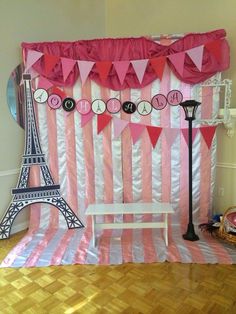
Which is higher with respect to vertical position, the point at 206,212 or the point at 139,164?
the point at 139,164

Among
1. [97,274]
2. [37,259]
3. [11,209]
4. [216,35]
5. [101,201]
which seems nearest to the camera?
[97,274]

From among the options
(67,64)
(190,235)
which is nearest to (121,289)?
(190,235)

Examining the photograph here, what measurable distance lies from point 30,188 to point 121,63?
1738 mm

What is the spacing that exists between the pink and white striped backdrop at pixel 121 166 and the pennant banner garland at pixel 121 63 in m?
0.13

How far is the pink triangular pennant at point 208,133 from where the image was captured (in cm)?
289

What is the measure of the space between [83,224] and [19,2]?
267 cm

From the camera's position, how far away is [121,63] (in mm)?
2789

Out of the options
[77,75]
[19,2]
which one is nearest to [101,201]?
[77,75]

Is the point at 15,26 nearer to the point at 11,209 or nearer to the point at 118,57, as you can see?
the point at 118,57

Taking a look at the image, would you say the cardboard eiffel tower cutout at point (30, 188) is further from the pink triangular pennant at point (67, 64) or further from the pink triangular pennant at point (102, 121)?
the pink triangular pennant at point (102, 121)

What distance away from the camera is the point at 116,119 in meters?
2.96

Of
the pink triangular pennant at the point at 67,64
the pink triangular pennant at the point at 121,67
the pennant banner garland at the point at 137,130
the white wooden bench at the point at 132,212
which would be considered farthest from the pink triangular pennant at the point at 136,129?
the pink triangular pennant at the point at 67,64

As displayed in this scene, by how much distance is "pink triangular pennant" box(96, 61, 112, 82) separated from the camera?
110 inches

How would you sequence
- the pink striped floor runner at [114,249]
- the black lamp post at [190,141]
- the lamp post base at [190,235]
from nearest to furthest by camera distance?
the pink striped floor runner at [114,249]
the black lamp post at [190,141]
the lamp post base at [190,235]
